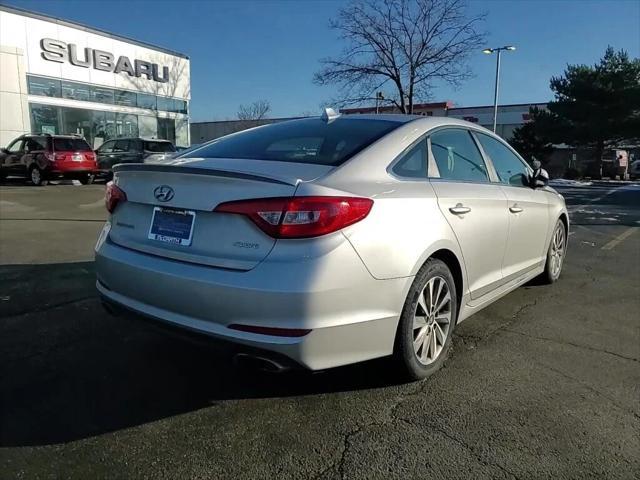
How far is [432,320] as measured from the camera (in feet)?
10.6

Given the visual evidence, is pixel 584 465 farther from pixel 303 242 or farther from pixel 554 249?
pixel 554 249

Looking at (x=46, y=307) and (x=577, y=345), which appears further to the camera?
(x=46, y=307)

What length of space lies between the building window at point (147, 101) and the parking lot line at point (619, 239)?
2442 cm

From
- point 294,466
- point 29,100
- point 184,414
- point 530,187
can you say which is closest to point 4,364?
point 184,414

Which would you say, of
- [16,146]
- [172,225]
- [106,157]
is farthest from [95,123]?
[172,225]

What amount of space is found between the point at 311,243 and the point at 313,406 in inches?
39.0

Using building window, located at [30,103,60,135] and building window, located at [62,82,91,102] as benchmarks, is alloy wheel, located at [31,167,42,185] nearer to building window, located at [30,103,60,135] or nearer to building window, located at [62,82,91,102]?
building window, located at [30,103,60,135]

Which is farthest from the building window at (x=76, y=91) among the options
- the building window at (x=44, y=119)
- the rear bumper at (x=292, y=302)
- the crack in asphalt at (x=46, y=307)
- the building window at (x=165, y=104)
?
the rear bumper at (x=292, y=302)

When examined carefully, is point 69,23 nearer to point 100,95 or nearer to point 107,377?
point 100,95

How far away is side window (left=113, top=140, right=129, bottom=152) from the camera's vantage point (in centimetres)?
1992

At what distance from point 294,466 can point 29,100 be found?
24713 mm

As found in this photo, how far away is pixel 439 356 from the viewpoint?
3.34 metres

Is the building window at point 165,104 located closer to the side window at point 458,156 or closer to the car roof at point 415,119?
the car roof at point 415,119

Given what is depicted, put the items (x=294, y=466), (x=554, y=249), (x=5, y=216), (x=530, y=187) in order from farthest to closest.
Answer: (x=5, y=216), (x=554, y=249), (x=530, y=187), (x=294, y=466)
